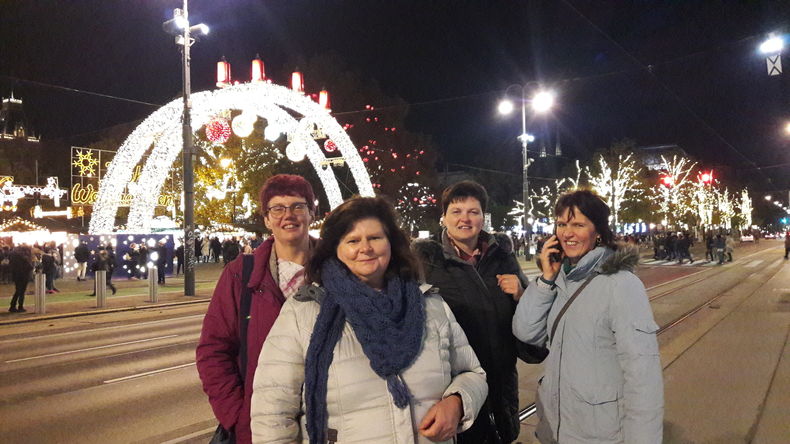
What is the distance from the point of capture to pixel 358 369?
7.18 feet

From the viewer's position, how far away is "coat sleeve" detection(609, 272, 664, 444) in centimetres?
252

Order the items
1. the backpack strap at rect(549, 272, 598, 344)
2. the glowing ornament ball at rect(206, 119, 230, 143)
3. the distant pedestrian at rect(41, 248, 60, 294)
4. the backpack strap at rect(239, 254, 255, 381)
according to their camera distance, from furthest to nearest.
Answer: the glowing ornament ball at rect(206, 119, 230, 143) → the distant pedestrian at rect(41, 248, 60, 294) → the backpack strap at rect(549, 272, 598, 344) → the backpack strap at rect(239, 254, 255, 381)

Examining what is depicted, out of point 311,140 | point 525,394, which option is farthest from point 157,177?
point 525,394

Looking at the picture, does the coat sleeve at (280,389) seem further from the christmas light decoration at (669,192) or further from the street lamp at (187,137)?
the christmas light decoration at (669,192)

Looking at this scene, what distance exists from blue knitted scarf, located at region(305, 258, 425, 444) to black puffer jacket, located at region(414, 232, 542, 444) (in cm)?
76

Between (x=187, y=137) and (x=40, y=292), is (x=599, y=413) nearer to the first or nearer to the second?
(x=40, y=292)

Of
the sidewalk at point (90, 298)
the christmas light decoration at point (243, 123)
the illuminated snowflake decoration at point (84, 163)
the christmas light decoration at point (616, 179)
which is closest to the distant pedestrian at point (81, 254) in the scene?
the sidewalk at point (90, 298)

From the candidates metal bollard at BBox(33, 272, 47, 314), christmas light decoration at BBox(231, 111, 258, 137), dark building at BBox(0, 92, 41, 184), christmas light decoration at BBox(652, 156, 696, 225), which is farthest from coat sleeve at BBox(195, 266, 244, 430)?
christmas light decoration at BBox(652, 156, 696, 225)

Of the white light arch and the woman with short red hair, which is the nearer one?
the woman with short red hair

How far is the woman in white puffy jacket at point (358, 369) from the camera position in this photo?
216 centimetres

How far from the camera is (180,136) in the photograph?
2375 centimetres

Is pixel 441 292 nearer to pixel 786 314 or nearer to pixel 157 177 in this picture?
pixel 786 314

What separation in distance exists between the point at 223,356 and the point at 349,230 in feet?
2.96

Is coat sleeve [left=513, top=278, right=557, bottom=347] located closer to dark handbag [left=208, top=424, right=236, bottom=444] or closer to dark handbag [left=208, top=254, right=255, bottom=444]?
dark handbag [left=208, top=254, right=255, bottom=444]
